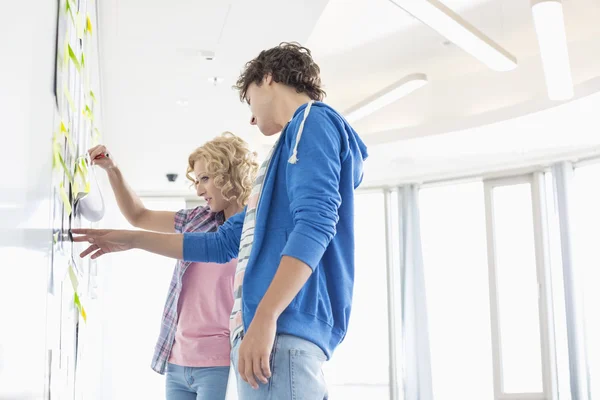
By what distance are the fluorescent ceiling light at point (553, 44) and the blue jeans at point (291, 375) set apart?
2244mm

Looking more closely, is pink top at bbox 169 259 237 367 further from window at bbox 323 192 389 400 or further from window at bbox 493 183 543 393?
window at bbox 323 192 389 400

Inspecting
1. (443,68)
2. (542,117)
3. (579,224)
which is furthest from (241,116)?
(579,224)

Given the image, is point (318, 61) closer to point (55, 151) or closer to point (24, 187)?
point (55, 151)

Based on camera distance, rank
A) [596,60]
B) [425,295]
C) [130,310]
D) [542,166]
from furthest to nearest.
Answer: [130,310] → [425,295] → [542,166] → [596,60]

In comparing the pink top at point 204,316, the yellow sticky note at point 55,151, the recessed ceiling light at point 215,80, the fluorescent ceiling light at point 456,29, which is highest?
the recessed ceiling light at point 215,80

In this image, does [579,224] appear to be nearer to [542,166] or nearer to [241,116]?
[542,166]

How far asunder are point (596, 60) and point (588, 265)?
5.45 feet

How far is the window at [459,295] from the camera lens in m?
6.27

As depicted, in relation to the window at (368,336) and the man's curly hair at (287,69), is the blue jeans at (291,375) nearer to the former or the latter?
the man's curly hair at (287,69)

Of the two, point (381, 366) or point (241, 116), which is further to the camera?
point (381, 366)

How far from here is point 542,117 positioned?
15.5 ft

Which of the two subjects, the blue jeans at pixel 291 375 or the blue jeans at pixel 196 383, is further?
the blue jeans at pixel 196 383

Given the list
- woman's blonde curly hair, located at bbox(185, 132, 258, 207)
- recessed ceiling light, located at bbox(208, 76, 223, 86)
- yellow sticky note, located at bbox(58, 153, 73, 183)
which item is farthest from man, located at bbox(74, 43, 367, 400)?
recessed ceiling light, located at bbox(208, 76, 223, 86)

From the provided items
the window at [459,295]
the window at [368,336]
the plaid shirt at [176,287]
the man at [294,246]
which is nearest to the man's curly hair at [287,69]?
the man at [294,246]
